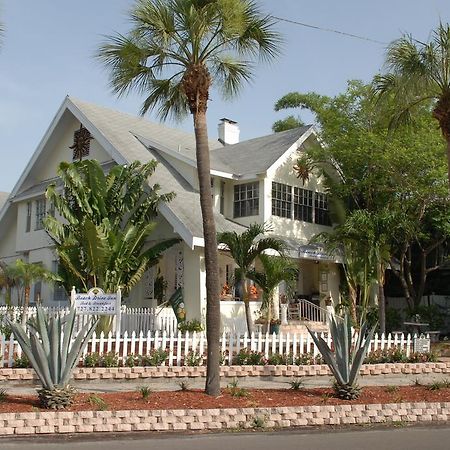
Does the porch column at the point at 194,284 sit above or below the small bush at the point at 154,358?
above

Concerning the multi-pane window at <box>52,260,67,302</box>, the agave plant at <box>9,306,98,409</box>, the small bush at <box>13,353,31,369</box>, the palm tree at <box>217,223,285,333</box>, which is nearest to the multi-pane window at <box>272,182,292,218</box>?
the palm tree at <box>217,223,285,333</box>

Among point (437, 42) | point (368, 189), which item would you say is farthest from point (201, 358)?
point (368, 189)

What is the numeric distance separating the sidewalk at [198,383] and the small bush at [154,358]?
42 cm

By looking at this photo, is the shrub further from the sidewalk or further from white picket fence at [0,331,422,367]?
the sidewalk

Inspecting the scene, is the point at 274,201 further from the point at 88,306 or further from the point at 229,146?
the point at 88,306

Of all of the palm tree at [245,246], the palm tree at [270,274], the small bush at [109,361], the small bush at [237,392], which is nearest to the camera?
the small bush at [237,392]

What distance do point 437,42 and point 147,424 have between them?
10.4 m

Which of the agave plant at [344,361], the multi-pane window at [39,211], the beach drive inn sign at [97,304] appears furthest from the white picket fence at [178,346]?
the multi-pane window at [39,211]

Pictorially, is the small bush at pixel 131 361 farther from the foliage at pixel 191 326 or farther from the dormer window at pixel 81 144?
the dormer window at pixel 81 144

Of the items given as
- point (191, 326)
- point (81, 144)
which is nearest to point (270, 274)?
point (191, 326)

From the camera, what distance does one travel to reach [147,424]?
29.8ft

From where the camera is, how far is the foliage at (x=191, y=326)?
18734mm

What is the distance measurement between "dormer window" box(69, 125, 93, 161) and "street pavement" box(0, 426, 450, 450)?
55.9ft

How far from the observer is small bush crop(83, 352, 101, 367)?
520 inches
